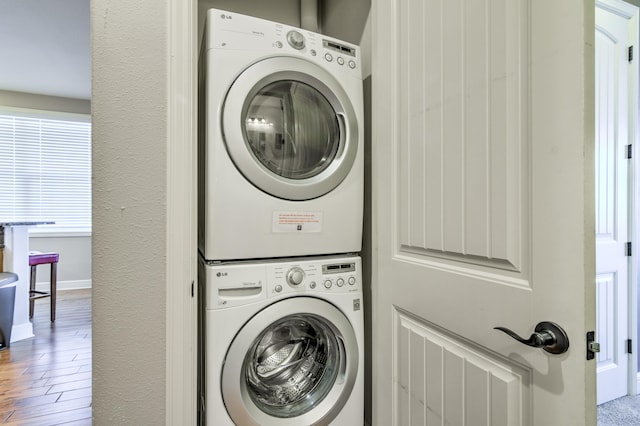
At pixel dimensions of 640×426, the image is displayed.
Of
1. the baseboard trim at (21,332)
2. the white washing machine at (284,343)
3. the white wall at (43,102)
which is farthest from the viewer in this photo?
the white wall at (43,102)

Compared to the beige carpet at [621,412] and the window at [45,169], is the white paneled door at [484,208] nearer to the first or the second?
the beige carpet at [621,412]

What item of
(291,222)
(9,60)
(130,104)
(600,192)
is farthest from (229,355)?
(9,60)

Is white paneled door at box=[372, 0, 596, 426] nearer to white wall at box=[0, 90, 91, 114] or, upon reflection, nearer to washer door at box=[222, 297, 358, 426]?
washer door at box=[222, 297, 358, 426]

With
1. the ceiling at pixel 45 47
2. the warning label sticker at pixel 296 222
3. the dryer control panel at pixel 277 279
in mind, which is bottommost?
the dryer control panel at pixel 277 279

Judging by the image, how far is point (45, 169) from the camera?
168 inches

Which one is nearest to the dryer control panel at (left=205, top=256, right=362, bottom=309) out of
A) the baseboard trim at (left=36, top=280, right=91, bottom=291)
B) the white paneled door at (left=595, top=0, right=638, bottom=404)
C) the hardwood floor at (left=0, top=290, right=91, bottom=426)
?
the hardwood floor at (left=0, top=290, right=91, bottom=426)

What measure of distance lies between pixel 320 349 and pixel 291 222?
55 centimetres

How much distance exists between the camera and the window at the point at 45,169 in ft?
13.5

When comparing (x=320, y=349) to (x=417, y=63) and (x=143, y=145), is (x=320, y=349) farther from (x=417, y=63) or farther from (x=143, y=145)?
(x=417, y=63)

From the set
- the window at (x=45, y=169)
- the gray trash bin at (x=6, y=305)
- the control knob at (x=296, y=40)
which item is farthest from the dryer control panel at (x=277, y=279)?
the window at (x=45, y=169)

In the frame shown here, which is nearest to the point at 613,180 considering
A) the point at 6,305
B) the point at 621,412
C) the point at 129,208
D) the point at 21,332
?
the point at 621,412

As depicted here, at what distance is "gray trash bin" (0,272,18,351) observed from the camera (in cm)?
246

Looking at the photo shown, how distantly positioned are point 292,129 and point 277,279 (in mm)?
580

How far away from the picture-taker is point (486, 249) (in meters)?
0.74
